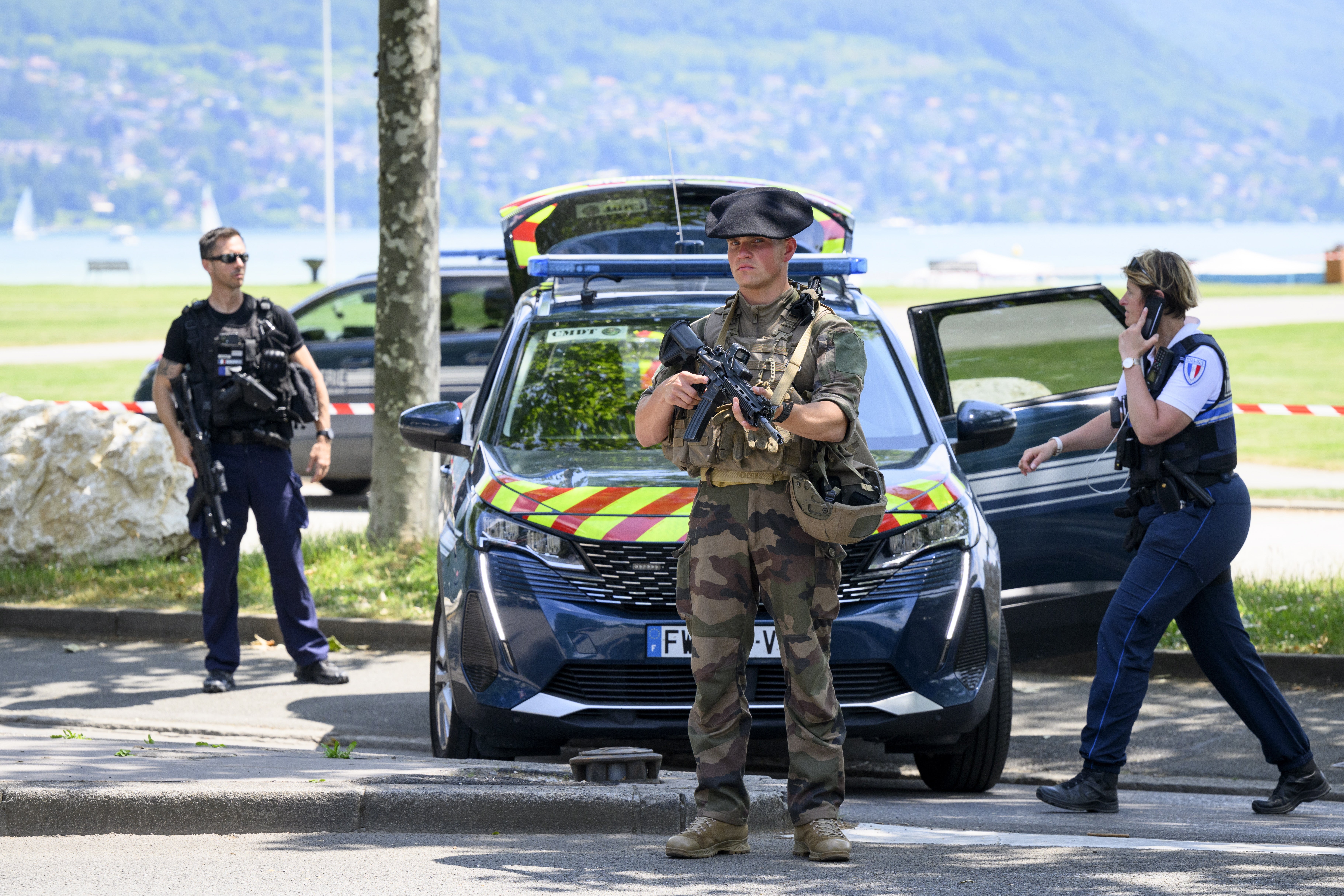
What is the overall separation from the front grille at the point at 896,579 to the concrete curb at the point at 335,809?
0.81 meters

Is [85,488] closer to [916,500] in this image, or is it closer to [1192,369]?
[916,500]

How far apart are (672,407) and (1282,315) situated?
33.7 metres

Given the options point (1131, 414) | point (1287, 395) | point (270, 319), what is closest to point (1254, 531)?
point (1131, 414)

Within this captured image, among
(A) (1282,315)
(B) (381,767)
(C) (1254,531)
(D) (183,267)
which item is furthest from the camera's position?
(D) (183,267)

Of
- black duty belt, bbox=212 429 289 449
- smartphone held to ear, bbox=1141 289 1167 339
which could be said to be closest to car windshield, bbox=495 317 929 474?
smartphone held to ear, bbox=1141 289 1167 339

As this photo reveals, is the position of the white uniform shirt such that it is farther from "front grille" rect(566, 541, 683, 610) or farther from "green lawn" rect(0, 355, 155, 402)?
"green lawn" rect(0, 355, 155, 402)

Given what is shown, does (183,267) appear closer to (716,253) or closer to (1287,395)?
(1287,395)

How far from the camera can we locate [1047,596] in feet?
21.4

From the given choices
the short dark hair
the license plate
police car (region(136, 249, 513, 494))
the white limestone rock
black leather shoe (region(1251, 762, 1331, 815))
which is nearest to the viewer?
the license plate

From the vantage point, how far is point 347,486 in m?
13.1

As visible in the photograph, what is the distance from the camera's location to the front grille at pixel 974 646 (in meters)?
5.13

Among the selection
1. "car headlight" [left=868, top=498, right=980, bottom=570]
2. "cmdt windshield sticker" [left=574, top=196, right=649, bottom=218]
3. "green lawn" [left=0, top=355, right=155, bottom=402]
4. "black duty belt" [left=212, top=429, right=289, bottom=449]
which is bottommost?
"green lawn" [left=0, top=355, right=155, bottom=402]

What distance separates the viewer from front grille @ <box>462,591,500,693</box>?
16.8 feet

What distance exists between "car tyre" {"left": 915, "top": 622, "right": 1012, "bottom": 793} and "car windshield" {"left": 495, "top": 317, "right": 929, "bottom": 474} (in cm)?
85
